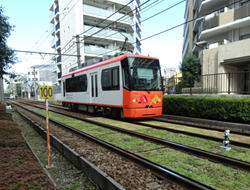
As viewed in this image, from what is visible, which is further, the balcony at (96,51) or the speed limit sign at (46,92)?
the balcony at (96,51)

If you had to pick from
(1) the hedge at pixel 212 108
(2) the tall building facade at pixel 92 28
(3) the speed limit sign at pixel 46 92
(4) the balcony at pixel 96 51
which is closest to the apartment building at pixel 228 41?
(1) the hedge at pixel 212 108

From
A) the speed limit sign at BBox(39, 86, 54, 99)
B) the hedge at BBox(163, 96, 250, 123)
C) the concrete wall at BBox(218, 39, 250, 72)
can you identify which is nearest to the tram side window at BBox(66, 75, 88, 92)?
the hedge at BBox(163, 96, 250, 123)

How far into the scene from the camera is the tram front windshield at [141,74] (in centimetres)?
923

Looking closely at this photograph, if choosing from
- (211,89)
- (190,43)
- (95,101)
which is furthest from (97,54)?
(211,89)

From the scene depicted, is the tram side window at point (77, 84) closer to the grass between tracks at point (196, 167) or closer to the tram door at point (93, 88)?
the tram door at point (93, 88)

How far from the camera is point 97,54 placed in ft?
105

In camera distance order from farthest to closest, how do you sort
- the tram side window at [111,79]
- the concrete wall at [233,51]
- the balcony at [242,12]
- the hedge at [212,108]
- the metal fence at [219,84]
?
the balcony at [242,12]
the concrete wall at [233,51]
the metal fence at [219,84]
the tram side window at [111,79]
the hedge at [212,108]

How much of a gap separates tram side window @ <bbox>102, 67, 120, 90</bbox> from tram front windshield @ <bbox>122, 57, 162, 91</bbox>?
659 mm

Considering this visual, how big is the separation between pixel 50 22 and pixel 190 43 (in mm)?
36097

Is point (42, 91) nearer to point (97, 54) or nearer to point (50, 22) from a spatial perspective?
point (97, 54)

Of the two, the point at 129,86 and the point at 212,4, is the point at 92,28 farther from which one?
the point at 129,86

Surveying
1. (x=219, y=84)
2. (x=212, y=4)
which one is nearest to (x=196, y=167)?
(x=219, y=84)

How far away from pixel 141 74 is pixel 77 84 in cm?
716

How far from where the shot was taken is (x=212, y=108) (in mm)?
9250
